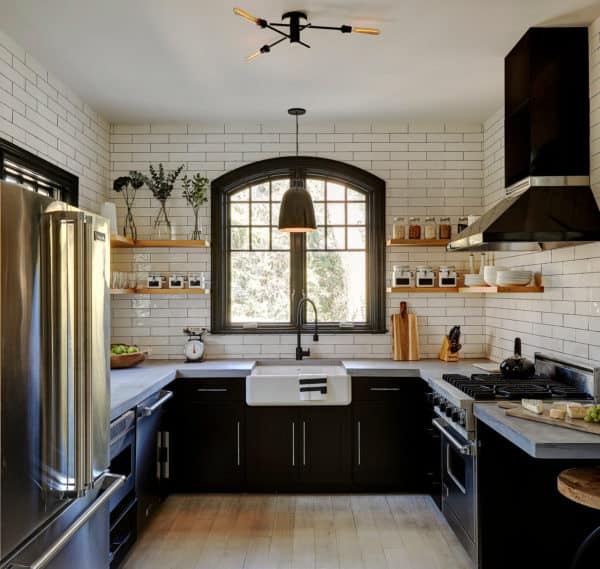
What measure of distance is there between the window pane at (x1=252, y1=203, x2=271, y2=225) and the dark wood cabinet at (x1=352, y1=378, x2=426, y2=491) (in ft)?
5.60

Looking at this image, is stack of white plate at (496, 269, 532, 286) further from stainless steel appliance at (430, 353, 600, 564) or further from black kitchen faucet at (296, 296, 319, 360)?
black kitchen faucet at (296, 296, 319, 360)

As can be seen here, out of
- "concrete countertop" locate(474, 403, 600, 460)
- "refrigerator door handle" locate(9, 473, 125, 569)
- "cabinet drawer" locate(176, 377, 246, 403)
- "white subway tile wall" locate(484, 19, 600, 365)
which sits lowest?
"refrigerator door handle" locate(9, 473, 125, 569)

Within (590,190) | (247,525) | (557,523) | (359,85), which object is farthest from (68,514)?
(359,85)

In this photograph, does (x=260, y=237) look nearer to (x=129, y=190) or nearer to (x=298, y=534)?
(x=129, y=190)

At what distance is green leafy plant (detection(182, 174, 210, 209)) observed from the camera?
4770mm

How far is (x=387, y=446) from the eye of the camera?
425 centimetres

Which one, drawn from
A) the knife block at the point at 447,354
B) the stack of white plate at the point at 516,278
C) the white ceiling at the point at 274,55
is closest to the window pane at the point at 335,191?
the white ceiling at the point at 274,55

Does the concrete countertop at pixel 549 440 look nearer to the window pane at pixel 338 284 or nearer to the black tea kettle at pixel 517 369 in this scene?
the black tea kettle at pixel 517 369

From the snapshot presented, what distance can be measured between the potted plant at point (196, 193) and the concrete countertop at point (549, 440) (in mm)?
3099

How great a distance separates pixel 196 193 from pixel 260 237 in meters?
0.68

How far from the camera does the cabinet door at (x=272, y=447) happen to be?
426 cm

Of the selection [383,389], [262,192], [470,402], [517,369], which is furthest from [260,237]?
[470,402]

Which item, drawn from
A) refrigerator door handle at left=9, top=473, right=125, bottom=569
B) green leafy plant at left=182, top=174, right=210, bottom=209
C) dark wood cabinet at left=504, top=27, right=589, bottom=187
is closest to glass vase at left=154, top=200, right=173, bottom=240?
green leafy plant at left=182, top=174, right=210, bottom=209

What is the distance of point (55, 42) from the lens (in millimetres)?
3318
